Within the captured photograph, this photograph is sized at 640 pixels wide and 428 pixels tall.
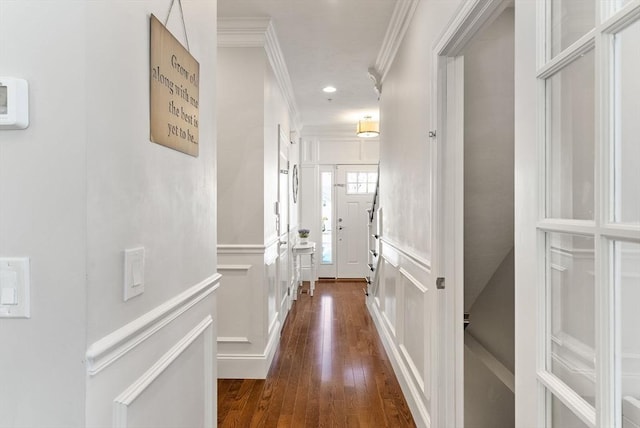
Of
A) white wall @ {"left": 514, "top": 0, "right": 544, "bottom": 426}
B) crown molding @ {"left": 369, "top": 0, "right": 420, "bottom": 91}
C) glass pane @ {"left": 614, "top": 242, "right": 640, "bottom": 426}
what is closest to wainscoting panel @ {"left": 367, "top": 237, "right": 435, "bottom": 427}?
white wall @ {"left": 514, "top": 0, "right": 544, "bottom": 426}

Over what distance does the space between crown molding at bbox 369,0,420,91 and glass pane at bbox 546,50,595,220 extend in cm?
181

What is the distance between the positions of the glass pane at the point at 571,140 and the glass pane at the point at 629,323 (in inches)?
4.9

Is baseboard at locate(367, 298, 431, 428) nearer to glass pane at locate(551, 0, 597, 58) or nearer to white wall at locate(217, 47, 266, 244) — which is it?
white wall at locate(217, 47, 266, 244)

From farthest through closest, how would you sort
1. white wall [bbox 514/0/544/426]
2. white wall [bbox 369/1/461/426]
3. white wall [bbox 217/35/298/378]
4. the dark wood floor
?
white wall [bbox 217/35/298/378] → the dark wood floor → white wall [bbox 369/1/461/426] → white wall [bbox 514/0/544/426]

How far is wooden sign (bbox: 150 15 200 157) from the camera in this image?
1.05 metres

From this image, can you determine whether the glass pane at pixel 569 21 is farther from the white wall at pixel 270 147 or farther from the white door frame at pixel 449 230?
the white wall at pixel 270 147

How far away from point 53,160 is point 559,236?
3.56ft

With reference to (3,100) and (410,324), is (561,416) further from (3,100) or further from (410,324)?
(410,324)

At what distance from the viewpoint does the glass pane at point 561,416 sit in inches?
34.2

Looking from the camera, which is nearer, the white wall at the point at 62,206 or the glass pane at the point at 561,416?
the white wall at the point at 62,206

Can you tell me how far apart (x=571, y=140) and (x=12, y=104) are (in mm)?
1128

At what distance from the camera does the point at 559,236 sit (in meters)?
0.92

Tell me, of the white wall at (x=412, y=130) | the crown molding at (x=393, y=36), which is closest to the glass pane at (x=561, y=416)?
the white wall at (x=412, y=130)

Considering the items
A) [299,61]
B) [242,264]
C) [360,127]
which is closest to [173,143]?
[242,264]
